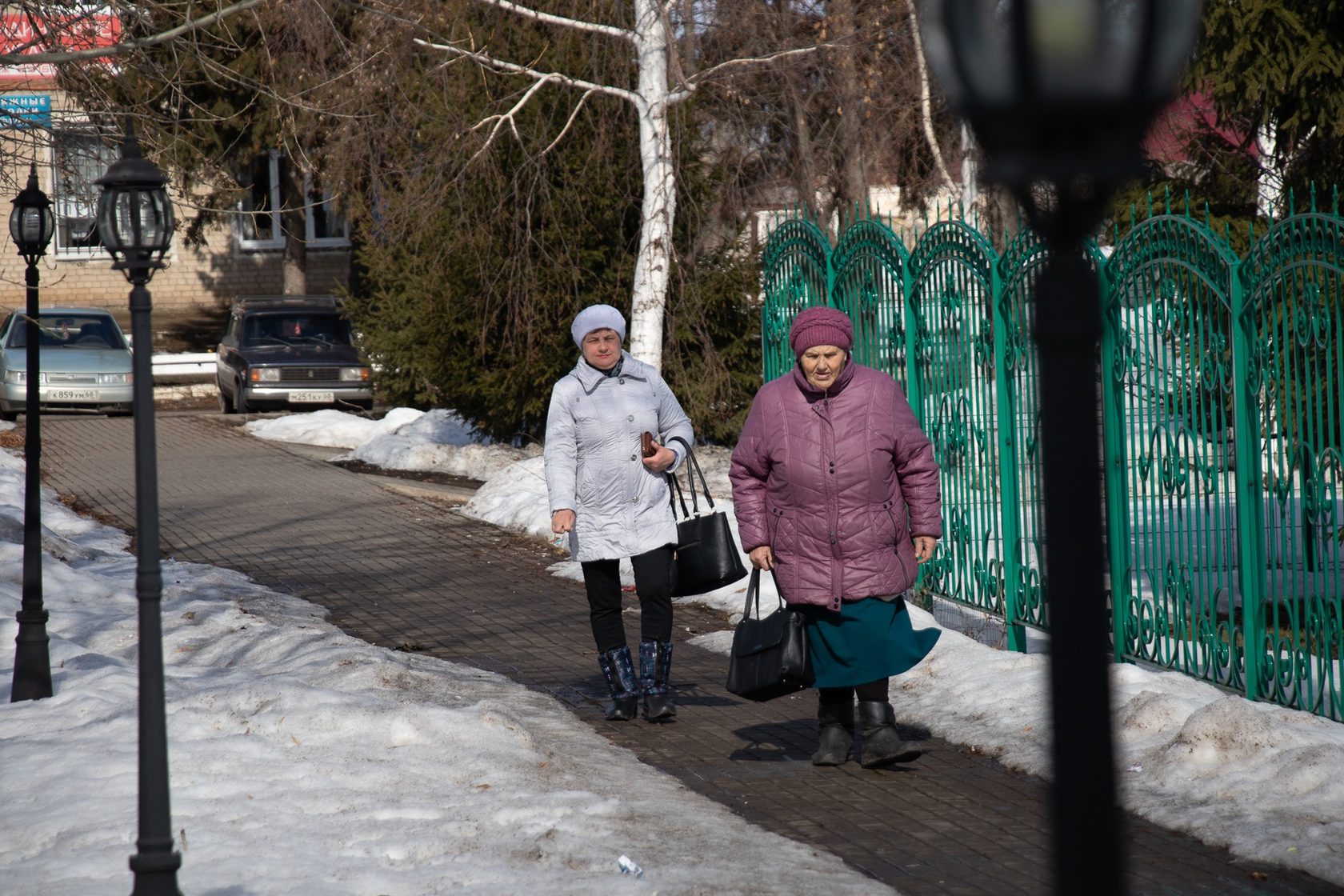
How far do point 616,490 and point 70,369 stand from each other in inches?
740

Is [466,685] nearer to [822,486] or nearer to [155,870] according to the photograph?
[822,486]

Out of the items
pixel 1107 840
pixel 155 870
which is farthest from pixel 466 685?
pixel 1107 840

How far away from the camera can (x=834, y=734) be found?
20.1ft

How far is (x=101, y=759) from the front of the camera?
5.69 meters

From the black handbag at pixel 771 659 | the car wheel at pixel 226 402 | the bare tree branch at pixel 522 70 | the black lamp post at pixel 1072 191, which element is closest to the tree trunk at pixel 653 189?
the bare tree branch at pixel 522 70

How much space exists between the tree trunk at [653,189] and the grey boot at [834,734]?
8152mm

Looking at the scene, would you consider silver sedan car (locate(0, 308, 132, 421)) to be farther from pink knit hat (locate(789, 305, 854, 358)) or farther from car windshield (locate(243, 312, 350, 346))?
pink knit hat (locate(789, 305, 854, 358))

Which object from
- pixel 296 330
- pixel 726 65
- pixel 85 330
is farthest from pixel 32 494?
pixel 85 330

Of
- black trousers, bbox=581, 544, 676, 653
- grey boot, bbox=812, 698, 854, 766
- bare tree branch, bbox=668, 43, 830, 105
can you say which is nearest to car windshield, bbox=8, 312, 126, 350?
bare tree branch, bbox=668, 43, 830, 105

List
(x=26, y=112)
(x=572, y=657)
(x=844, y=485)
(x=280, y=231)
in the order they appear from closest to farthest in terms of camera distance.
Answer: (x=844, y=485) → (x=572, y=657) → (x=26, y=112) → (x=280, y=231)

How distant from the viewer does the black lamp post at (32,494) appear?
6.93 m

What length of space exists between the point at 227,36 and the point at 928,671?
5526 millimetres

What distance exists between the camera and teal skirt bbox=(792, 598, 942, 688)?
5.89 meters

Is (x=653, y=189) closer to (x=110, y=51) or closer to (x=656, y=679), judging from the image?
(x=110, y=51)
